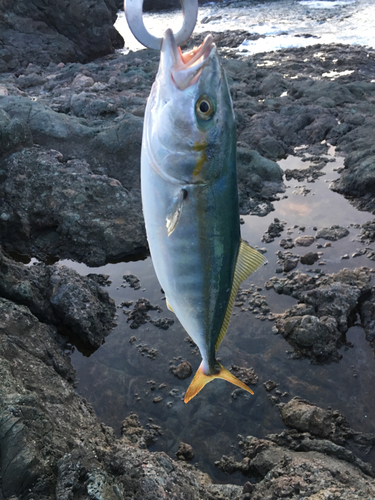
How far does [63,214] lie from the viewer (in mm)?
6691

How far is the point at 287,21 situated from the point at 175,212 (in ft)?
90.8

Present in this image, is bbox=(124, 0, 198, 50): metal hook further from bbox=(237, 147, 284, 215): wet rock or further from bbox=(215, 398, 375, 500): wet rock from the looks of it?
bbox=(237, 147, 284, 215): wet rock

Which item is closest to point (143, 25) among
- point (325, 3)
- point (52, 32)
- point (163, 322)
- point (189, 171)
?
point (189, 171)

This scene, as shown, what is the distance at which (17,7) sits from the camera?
18688mm

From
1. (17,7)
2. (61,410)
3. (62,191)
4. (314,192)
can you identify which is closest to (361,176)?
(314,192)

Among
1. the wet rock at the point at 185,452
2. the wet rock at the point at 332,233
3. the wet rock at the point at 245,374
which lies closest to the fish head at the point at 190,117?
the wet rock at the point at 185,452

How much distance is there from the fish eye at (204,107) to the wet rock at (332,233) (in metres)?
5.38

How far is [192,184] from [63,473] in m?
1.75

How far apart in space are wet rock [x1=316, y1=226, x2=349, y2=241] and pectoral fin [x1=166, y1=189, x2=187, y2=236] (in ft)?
17.6

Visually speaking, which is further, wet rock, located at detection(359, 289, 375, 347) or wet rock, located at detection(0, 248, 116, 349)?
wet rock, located at detection(359, 289, 375, 347)

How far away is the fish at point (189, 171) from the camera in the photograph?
180 centimetres

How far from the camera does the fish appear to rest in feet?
5.90

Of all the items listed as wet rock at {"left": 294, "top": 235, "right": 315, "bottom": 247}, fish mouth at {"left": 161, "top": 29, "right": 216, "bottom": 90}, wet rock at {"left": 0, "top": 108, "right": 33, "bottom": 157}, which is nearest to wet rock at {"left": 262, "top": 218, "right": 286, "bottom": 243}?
wet rock at {"left": 294, "top": 235, "right": 315, "bottom": 247}

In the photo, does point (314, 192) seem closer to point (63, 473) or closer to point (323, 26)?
point (63, 473)
